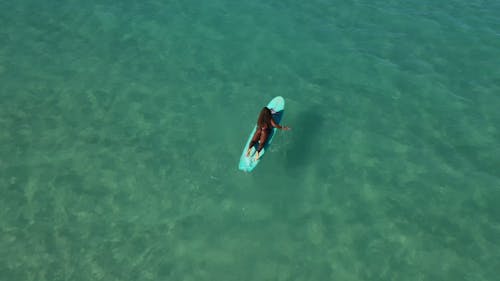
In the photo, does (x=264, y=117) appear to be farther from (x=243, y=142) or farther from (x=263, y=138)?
(x=243, y=142)

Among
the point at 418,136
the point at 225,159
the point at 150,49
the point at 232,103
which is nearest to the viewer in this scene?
the point at 225,159

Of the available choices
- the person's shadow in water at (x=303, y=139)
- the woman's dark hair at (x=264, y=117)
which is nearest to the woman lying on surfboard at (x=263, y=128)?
the woman's dark hair at (x=264, y=117)

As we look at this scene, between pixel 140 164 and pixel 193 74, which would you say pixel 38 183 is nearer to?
pixel 140 164

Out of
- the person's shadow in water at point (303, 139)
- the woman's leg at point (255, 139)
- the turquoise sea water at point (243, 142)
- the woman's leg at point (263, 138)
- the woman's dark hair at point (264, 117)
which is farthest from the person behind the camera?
the person's shadow in water at point (303, 139)

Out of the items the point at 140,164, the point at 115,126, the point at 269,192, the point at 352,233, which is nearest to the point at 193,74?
the point at 115,126

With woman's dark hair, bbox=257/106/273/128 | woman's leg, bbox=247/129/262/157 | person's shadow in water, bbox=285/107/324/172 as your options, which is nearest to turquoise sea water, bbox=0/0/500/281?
person's shadow in water, bbox=285/107/324/172

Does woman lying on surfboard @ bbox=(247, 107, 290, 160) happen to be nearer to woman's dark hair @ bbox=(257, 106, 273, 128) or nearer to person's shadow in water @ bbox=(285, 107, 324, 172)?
woman's dark hair @ bbox=(257, 106, 273, 128)

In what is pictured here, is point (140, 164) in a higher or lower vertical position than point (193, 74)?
lower

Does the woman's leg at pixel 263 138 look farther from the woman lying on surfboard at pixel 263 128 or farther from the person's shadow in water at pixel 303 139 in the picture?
the person's shadow in water at pixel 303 139
